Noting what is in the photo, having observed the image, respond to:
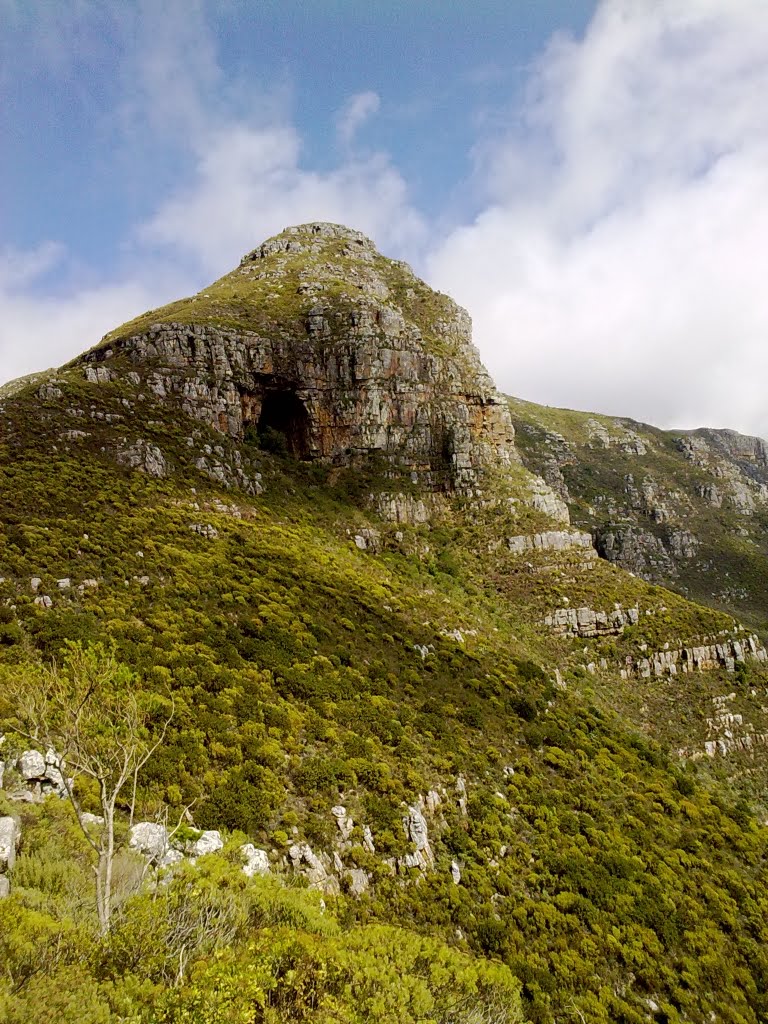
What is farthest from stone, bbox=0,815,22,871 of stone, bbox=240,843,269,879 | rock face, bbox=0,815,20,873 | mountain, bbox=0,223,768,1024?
stone, bbox=240,843,269,879

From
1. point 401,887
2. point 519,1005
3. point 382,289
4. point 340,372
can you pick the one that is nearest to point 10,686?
point 401,887

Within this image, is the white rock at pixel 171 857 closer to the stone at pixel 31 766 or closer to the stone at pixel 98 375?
the stone at pixel 31 766

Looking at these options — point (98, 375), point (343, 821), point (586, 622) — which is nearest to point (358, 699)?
point (343, 821)

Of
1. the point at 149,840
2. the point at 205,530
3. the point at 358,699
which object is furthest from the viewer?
the point at 205,530

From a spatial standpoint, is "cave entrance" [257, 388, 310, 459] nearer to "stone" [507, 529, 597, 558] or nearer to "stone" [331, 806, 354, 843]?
"stone" [507, 529, 597, 558]

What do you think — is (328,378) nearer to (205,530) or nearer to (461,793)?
(205,530)

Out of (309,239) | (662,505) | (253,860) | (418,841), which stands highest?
(309,239)
